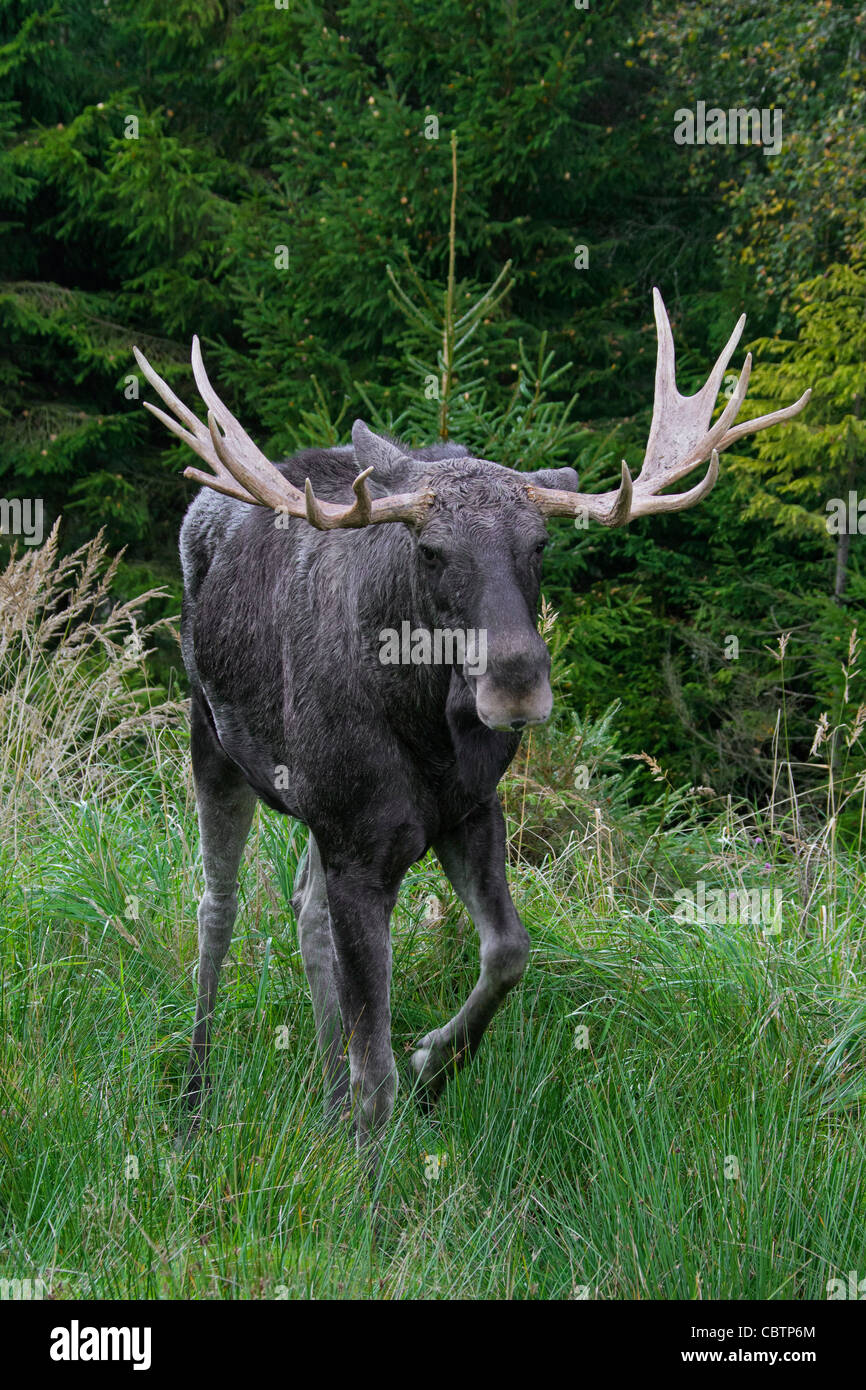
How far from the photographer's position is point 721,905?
5.03 meters

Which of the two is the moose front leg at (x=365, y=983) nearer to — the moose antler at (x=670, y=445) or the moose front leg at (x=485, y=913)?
the moose front leg at (x=485, y=913)

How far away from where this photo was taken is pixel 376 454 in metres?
3.79

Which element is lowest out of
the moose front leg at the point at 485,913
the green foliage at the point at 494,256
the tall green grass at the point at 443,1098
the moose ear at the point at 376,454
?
the tall green grass at the point at 443,1098

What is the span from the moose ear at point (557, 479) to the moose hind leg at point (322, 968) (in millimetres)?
1337

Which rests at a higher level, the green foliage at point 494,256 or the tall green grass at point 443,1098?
the green foliage at point 494,256

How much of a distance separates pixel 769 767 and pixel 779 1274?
7.75 metres

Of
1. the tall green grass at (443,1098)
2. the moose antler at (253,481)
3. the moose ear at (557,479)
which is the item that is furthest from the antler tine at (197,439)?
the tall green grass at (443,1098)

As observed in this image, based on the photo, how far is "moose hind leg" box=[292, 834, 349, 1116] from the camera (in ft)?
13.9

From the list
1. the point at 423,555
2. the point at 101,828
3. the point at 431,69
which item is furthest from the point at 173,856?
the point at 431,69

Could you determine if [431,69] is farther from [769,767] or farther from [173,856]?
[173,856]

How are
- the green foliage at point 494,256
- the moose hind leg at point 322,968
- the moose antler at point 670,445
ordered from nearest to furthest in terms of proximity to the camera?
the moose antler at point 670,445
the moose hind leg at point 322,968
the green foliage at point 494,256

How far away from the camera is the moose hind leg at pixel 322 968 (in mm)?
4242

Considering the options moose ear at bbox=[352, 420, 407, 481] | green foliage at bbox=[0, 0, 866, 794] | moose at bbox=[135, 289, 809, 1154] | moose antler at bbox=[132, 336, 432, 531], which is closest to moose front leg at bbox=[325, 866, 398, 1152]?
moose at bbox=[135, 289, 809, 1154]

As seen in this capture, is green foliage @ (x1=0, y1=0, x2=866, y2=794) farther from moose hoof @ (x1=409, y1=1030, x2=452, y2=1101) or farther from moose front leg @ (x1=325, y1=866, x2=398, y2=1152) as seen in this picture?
moose front leg @ (x1=325, y1=866, x2=398, y2=1152)
